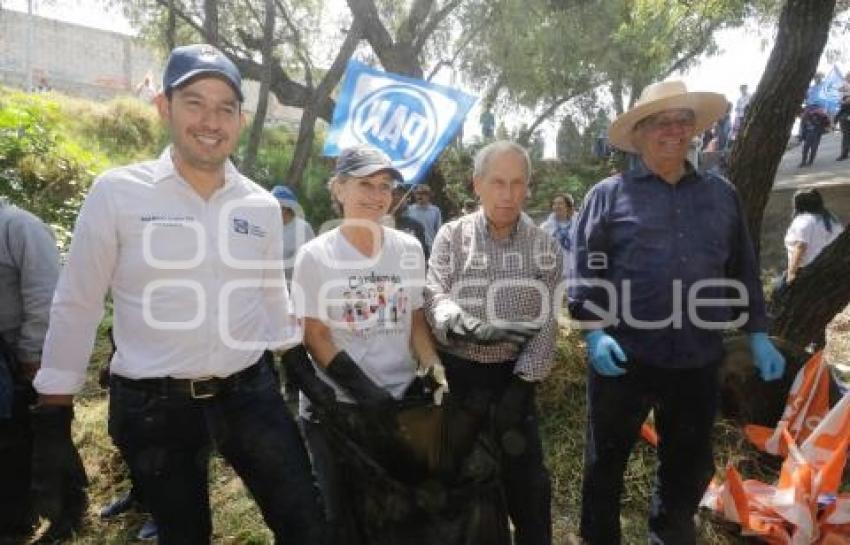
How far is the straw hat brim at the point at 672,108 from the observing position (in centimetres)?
246

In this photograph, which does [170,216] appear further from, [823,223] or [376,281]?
[823,223]

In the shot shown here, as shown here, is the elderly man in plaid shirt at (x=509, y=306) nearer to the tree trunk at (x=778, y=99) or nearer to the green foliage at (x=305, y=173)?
the tree trunk at (x=778, y=99)

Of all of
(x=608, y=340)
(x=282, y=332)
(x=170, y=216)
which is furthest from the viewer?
(x=608, y=340)

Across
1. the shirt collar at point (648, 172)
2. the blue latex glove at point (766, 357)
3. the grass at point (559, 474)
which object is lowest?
the grass at point (559, 474)

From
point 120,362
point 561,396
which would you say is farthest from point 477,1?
point 120,362

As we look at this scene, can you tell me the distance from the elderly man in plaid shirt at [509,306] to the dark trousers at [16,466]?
2.08m

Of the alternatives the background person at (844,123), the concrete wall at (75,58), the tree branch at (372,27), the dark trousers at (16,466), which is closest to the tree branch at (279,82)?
the tree branch at (372,27)

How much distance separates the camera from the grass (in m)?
2.99

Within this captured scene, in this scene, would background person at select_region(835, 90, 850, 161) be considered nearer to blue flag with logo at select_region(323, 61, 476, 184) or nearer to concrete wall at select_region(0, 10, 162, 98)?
blue flag with logo at select_region(323, 61, 476, 184)

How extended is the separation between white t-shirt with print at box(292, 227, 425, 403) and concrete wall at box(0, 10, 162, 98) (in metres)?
29.4

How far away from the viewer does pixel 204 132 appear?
1.81 m

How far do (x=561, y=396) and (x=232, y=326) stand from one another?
2.65 m

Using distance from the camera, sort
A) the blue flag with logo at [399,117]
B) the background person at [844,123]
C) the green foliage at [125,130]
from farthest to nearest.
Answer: the green foliage at [125,130] → the background person at [844,123] → the blue flag with logo at [399,117]

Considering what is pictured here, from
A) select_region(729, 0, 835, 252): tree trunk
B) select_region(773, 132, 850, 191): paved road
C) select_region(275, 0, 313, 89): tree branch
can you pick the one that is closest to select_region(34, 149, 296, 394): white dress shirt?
select_region(729, 0, 835, 252): tree trunk
